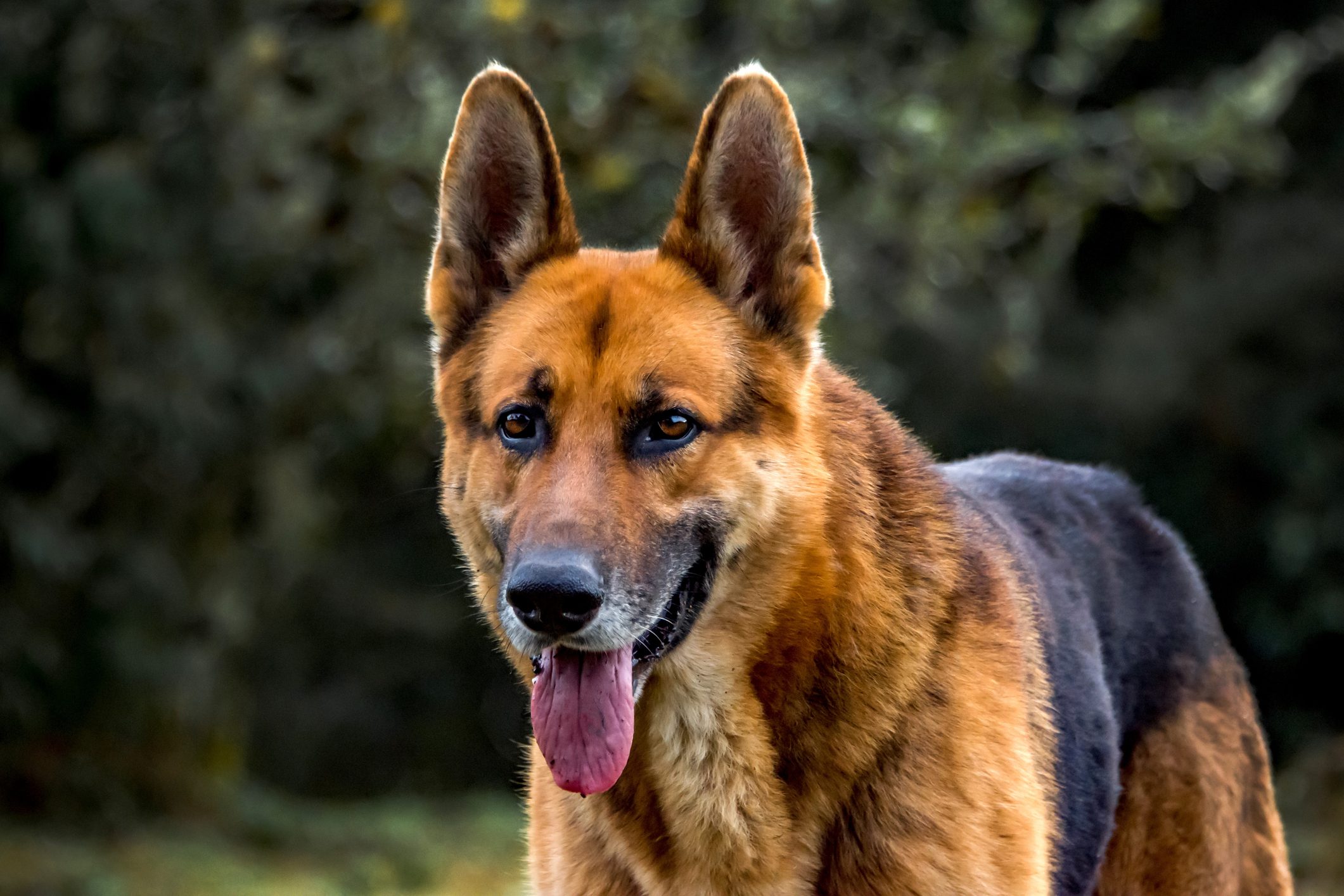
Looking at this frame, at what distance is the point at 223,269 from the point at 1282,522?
756 centimetres

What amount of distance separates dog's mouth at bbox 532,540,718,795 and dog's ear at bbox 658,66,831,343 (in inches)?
29.9

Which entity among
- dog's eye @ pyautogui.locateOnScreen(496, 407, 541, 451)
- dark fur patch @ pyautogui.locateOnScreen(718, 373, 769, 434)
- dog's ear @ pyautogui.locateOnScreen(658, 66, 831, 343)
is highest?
dog's ear @ pyautogui.locateOnScreen(658, 66, 831, 343)

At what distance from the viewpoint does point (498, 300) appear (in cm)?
413

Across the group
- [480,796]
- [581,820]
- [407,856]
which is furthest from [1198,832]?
[480,796]

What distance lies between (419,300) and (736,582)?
6.54 metres

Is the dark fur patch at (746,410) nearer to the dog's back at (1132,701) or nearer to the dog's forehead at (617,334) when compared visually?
the dog's forehead at (617,334)

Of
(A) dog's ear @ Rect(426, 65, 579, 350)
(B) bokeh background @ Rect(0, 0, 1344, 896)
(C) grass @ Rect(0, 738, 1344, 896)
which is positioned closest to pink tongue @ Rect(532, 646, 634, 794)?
(A) dog's ear @ Rect(426, 65, 579, 350)

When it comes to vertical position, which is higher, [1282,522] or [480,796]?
[1282,522]

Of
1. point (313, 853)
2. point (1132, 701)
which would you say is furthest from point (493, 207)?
point (313, 853)

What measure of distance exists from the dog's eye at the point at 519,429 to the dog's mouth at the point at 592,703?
1.63ft

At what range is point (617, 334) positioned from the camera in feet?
12.2

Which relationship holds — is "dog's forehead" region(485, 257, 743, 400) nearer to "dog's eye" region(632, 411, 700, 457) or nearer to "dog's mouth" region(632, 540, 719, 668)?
"dog's eye" region(632, 411, 700, 457)

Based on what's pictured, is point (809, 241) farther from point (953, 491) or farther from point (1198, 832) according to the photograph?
point (1198, 832)

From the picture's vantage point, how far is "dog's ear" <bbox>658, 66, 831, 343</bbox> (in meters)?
3.78
